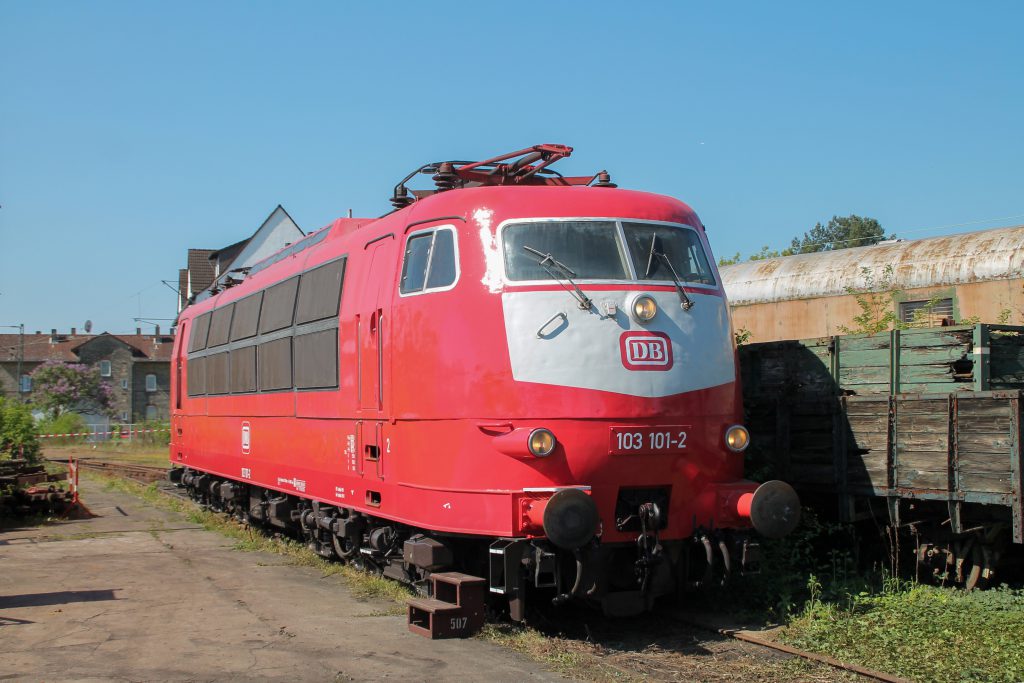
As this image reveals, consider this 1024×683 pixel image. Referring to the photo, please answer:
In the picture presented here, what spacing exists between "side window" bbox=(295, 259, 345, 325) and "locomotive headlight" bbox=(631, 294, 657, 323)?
3.38 m

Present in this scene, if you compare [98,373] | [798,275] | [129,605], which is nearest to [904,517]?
[129,605]

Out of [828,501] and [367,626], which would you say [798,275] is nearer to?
[828,501]

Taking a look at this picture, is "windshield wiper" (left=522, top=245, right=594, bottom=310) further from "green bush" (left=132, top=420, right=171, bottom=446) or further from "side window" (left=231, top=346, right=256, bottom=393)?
"green bush" (left=132, top=420, right=171, bottom=446)

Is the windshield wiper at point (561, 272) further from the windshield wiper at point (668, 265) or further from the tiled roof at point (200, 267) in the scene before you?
the tiled roof at point (200, 267)

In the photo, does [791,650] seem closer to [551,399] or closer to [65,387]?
[551,399]

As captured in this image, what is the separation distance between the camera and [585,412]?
7.44 metres

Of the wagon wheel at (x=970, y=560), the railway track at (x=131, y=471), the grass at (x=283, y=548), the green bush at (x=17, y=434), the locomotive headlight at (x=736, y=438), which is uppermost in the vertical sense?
the locomotive headlight at (x=736, y=438)

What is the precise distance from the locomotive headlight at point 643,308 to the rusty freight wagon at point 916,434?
251cm

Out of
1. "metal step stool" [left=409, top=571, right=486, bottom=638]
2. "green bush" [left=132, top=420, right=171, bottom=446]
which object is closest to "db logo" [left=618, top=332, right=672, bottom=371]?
"metal step stool" [left=409, top=571, right=486, bottom=638]

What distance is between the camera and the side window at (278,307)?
11509 mm

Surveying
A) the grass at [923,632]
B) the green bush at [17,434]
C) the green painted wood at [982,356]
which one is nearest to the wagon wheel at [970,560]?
the grass at [923,632]

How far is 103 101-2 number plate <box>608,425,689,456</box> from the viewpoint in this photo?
24.5 feet

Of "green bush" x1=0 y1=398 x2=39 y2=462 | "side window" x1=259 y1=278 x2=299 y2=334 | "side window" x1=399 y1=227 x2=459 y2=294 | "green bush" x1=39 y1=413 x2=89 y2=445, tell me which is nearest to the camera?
"side window" x1=399 y1=227 x2=459 y2=294

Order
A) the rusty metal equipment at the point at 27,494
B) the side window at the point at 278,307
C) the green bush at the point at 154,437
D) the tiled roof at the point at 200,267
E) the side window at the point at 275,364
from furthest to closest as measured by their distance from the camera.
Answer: the tiled roof at the point at 200,267
the green bush at the point at 154,437
the rusty metal equipment at the point at 27,494
the side window at the point at 278,307
the side window at the point at 275,364
